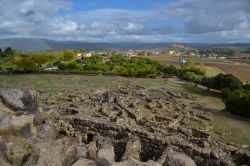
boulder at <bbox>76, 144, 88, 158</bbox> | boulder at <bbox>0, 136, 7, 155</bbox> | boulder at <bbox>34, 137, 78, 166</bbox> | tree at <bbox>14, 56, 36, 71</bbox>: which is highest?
boulder at <bbox>34, 137, 78, 166</bbox>

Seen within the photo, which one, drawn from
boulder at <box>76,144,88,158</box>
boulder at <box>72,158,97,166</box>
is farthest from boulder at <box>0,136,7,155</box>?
boulder at <box>72,158,97,166</box>

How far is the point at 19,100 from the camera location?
72.1 ft

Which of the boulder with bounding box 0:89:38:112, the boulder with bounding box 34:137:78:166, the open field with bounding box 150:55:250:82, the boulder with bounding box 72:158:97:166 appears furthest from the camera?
the open field with bounding box 150:55:250:82

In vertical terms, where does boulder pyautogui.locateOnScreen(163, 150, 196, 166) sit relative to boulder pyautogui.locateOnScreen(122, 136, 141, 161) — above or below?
above

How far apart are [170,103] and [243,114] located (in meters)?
Result: 8.95

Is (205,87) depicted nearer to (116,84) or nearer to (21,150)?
(116,84)

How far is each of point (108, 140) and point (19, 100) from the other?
5629 millimetres

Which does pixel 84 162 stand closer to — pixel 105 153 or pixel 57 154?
pixel 57 154

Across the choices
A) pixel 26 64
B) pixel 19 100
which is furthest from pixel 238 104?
pixel 26 64

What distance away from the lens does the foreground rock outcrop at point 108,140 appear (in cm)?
1393

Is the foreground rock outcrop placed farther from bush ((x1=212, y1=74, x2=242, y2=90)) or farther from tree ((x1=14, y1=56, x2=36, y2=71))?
tree ((x1=14, y1=56, x2=36, y2=71))

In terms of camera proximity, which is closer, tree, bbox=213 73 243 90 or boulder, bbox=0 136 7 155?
boulder, bbox=0 136 7 155

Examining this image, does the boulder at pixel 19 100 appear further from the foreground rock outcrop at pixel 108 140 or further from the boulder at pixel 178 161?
the boulder at pixel 178 161

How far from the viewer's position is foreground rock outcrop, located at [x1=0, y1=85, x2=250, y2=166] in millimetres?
13934
